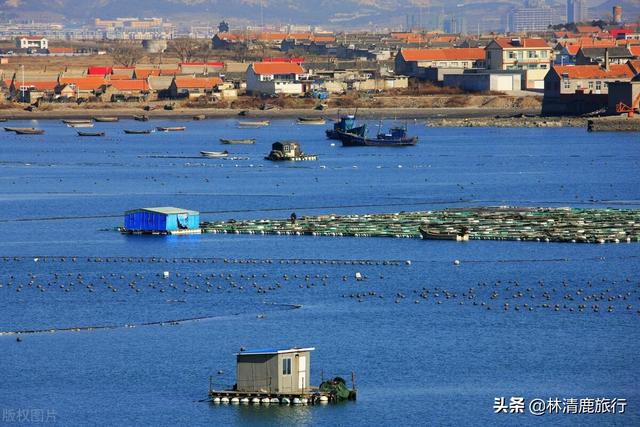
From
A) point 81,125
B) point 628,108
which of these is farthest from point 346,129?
point 81,125

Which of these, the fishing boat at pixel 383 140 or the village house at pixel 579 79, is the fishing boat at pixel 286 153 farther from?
the village house at pixel 579 79

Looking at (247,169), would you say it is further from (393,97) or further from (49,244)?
(393,97)

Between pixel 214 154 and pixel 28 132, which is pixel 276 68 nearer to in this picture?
pixel 28 132

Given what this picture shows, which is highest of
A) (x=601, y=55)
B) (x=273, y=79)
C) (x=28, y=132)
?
(x=601, y=55)

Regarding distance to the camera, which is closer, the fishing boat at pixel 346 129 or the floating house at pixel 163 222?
the floating house at pixel 163 222

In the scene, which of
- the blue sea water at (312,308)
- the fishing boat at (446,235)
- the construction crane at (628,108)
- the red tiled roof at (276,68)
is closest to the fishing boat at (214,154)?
the blue sea water at (312,308)

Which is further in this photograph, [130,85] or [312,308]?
[130,85]

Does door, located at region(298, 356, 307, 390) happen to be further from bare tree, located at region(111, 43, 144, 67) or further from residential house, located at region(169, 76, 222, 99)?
bare tree, located at region(111, 43, 144, 67)
